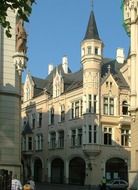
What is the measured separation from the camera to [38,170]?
69.0m

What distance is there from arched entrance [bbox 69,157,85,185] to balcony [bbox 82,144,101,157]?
3417mm

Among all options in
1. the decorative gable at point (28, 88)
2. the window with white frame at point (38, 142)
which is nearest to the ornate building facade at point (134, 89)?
the window with white frame at point (38, 142)

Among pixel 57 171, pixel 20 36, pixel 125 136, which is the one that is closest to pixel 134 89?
pixel 20 36

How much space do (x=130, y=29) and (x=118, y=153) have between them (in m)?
24.0

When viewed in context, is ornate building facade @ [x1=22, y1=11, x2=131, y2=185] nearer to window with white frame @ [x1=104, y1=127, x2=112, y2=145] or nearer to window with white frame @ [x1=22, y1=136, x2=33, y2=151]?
window with white frame @ [x1=104, y1=127, x2=112, y2=145]

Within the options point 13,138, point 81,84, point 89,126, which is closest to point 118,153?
point 89,126

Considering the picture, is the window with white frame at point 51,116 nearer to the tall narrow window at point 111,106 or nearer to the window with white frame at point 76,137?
the window with white frame at point 76,137

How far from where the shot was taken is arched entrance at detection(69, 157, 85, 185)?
5918cm

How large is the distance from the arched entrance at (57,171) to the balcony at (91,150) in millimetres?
7668

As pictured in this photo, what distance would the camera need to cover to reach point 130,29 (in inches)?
1454

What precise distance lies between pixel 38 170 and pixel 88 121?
15.7 meters

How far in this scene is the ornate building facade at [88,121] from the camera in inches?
2234

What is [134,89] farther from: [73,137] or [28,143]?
[28,143]

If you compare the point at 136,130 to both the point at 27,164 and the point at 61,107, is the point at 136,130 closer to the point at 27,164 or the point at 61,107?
the point at 61,107
